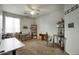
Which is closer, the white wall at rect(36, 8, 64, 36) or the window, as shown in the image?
the window

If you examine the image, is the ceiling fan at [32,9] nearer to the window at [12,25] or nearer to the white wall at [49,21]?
the white wall at [49,21]

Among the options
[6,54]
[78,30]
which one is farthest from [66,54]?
[6,54]

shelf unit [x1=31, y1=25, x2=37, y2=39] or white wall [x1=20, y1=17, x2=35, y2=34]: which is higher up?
white wall [x1=20, y1=17, x2=35, y2=34]

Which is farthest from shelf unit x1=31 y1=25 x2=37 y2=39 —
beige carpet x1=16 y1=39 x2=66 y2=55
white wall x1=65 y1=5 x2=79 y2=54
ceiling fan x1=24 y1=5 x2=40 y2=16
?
white wall x1=65 y1=5 x2=79 y2=54

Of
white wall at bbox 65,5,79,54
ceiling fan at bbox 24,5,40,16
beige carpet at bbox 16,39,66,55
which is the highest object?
ceiling fan at bbox 24,5,40,16

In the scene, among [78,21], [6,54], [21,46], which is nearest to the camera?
[6,54]

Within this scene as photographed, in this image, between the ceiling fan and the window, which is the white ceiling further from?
the window

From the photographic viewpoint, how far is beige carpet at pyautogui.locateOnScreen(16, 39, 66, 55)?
1.74 metres

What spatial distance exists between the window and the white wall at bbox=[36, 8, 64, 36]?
458mm

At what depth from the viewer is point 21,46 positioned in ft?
5.69

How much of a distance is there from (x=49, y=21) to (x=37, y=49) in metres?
0.68

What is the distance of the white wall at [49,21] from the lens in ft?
6.14
